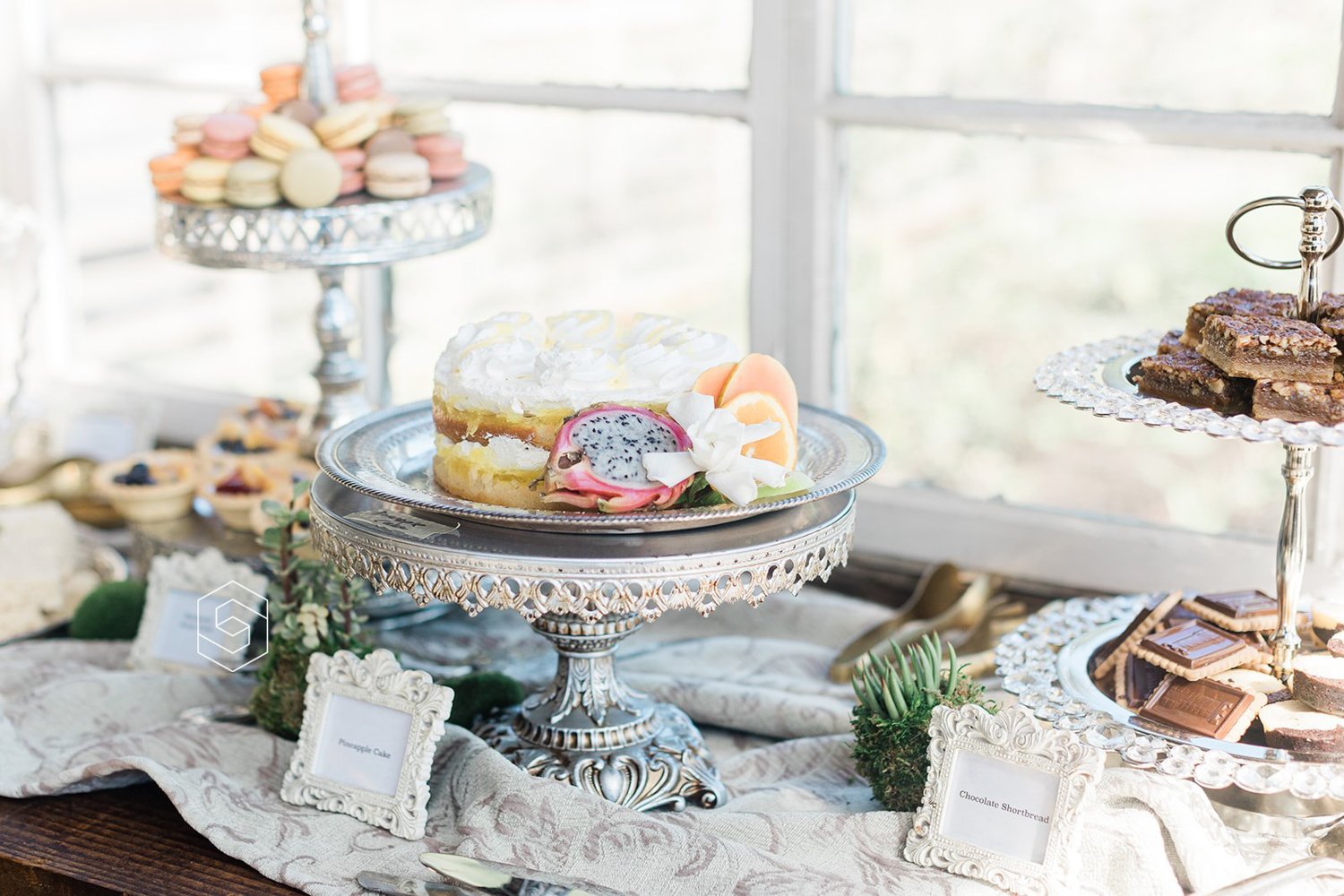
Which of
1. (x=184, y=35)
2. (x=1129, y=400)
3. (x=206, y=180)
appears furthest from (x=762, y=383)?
(x=184, y=35)

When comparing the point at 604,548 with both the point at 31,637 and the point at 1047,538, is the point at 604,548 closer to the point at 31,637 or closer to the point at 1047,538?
the point at 1047,538

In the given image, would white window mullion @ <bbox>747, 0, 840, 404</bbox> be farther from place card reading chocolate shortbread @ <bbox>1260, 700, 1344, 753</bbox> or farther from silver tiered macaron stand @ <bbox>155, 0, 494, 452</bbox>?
place card reading chocolate shortbread @ <bbox>1260, 700, 1344, 753</bbox>

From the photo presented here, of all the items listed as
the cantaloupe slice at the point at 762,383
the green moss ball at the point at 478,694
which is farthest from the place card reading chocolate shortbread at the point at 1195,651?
the green moss ball at the point at 478,694

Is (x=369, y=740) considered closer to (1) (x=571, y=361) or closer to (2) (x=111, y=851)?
(2) (x=111, y=851)

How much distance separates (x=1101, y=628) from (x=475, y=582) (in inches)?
22.2

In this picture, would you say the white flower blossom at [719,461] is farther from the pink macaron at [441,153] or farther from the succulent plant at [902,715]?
the pink macaron at [441,153]

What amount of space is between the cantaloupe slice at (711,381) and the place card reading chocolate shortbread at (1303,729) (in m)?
0.47

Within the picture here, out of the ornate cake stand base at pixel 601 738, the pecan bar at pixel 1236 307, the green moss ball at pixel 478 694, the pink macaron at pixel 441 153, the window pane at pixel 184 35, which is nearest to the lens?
the pecan bar at pixel 1236 307

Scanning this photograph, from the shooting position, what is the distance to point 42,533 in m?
1.82

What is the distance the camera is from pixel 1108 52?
1.61m

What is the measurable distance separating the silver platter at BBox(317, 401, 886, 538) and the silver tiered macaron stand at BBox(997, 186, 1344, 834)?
18 centimetres

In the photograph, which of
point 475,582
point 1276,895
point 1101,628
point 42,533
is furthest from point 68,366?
point 1276,895

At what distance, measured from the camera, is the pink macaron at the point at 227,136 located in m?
1.55

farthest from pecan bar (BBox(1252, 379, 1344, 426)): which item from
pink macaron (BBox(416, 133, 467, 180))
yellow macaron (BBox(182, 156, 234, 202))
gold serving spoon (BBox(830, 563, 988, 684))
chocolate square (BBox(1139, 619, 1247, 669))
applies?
yellow macaron (BBox(182, 156, 234, 202))
